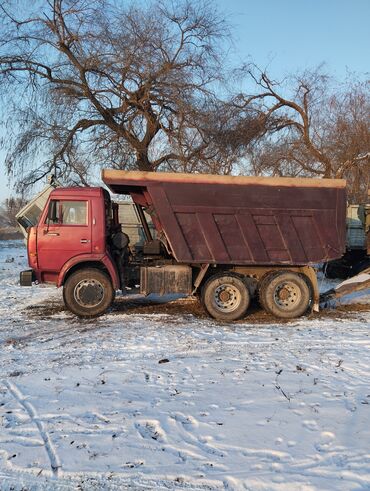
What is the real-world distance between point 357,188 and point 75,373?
15823 millimetres

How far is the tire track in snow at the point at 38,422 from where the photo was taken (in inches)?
130

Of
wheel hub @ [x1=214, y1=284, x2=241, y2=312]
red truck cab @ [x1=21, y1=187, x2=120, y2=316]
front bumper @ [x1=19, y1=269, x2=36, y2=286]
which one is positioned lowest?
wheel hub @ [x1=214, y1=284, x2=241, y2=312]

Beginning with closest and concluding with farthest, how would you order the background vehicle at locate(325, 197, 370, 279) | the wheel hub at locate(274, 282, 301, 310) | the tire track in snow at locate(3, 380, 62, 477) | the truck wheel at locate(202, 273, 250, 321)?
the tire track in snow at locate(3, 380, 62, 477), the truck wheel at locate(202, 273, 250, 321), the wheel hub at locate(274, 282, 301, 310), the background vehicle at locate(325, 197, 370, 279)

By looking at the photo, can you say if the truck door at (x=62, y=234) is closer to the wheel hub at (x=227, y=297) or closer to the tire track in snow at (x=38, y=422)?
the wheel hub at (x=227, y=297)

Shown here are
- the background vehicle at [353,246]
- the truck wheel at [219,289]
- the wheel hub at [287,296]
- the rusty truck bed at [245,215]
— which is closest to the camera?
the rusty truck bed at [245,215]

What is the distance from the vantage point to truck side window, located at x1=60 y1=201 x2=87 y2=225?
8.24m

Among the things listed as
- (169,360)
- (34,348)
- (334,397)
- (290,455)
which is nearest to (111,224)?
(34,348)

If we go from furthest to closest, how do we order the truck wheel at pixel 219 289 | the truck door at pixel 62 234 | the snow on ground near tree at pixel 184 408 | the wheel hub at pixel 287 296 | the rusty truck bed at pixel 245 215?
the wheel hub at pixel 287 296 < the truck wheel at pixel 219 289 < the truck door at pixel 62 234 < the rusty truck bed at pixel 245 215 < the snow on ground near tree at pixel 184 408

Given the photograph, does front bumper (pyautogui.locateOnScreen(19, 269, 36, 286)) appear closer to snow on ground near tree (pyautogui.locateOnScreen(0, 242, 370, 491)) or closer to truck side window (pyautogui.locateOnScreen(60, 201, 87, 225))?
snow on ground near tree (pyautogui.locateOnScreen(0, 242, 370, 491))

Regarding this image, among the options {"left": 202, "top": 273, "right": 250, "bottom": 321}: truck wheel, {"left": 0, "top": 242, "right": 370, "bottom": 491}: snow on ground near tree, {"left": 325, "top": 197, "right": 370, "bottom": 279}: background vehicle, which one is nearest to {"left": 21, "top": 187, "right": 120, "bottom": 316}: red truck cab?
{"left": 0, "top": 242, "right": 370, "bottom": 491}: snow on ground near tree

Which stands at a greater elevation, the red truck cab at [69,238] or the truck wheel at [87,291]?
the red truck cab at [69,238]

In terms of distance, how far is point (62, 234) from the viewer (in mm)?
8164

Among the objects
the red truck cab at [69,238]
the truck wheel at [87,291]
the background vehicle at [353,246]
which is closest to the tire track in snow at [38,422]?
the truck wheel at [87,291]

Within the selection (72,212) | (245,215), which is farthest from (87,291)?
(245,215)
